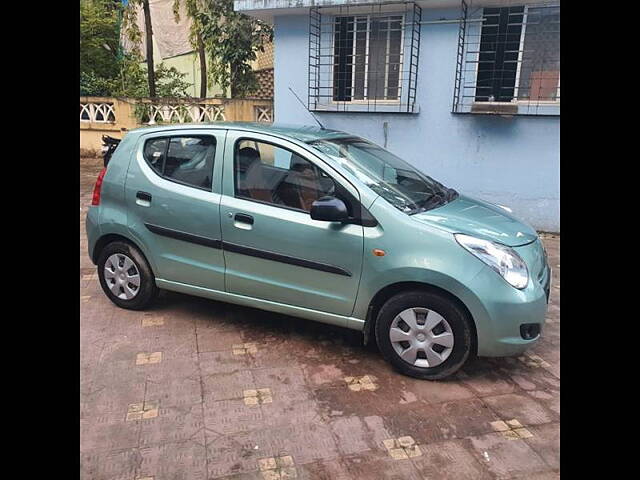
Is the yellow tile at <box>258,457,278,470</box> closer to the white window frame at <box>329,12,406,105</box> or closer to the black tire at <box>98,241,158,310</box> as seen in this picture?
the black tire at <box>98,241,158,310</box>

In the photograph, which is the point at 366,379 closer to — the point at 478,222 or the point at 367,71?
the point at 478,222

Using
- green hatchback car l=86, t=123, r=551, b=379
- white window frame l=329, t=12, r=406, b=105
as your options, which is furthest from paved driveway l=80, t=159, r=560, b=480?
white window frame l=329, t=12, r=406, b=105

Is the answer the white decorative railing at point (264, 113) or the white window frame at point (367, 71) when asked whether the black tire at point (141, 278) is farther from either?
the white decorative railing at point (264, 113)

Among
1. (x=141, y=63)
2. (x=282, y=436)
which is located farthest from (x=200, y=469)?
(x=141, y=63)

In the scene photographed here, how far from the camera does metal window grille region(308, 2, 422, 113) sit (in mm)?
7078

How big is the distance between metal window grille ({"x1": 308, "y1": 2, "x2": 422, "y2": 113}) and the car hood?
3897 mm

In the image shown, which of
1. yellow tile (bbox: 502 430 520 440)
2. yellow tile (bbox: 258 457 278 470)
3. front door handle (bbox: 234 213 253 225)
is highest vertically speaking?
front door handle (bbox: 234 213 253 225)

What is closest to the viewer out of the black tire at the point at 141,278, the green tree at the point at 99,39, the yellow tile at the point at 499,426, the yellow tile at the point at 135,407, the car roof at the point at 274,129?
the yellow tile at the point at 499,426

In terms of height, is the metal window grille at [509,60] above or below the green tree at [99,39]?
below

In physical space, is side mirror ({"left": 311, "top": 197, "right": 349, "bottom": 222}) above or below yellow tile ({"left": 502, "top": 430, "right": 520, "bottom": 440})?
above

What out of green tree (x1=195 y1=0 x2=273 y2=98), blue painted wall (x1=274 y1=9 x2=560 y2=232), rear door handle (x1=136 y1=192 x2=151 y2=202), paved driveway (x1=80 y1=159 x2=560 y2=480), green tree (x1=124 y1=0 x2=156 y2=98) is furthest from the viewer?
green tree (x1=124 y1=0 x2=156 y2=98)

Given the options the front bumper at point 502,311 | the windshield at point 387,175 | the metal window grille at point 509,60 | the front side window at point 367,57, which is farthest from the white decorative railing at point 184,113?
the front bumper at point 502,311

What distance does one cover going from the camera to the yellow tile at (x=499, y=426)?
2823 mm

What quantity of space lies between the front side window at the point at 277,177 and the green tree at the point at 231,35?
763 centimetres
